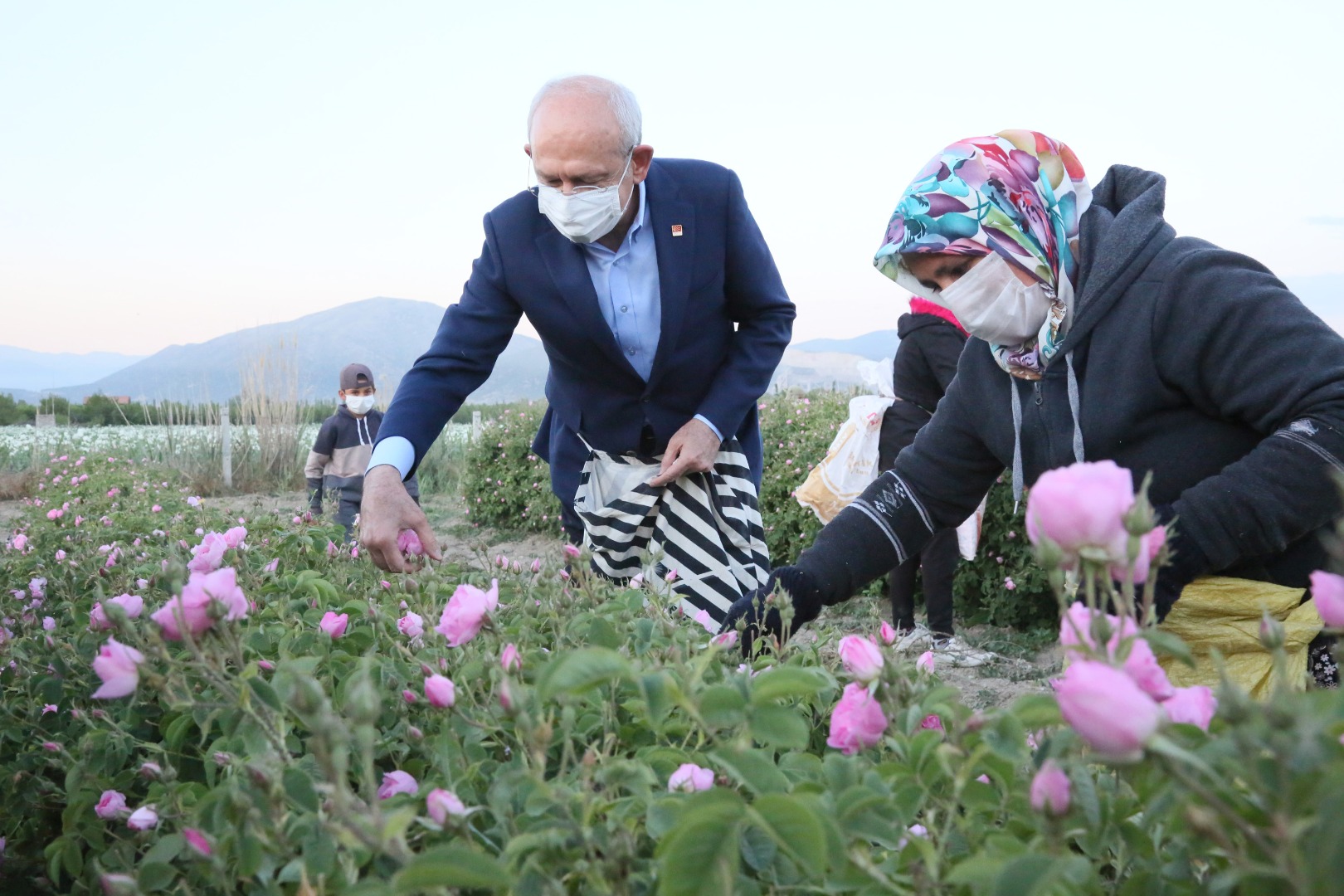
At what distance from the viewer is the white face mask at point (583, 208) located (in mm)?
2598

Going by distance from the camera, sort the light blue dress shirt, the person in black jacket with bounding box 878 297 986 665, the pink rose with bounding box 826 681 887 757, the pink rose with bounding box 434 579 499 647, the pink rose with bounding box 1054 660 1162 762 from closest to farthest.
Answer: the pink rose with bounding box 1054 660 1162 762
the pink rose with bounding box 826 681 887 757
the pink rose with bounding box 434 579 499 647
the light blue dress shirt
the person in black jacket with bounding box 878 297 986 665

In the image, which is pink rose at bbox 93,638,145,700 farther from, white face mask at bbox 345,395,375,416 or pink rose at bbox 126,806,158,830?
white face mask at bbox 345,395,375,416

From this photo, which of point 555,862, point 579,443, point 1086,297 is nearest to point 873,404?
point 579,443

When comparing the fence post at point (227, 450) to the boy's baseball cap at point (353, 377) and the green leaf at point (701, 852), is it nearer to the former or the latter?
the boy's baseball cap at point (353, 377)

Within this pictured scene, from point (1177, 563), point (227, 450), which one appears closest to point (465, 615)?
point (1177, 563)

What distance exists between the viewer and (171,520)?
4.52 meters

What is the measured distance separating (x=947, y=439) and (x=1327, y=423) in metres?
0.80

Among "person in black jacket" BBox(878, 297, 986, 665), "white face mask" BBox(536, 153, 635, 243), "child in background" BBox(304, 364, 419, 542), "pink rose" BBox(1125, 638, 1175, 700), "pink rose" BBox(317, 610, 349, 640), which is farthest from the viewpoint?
"child in background" BBox(304, 364, 419, 542)

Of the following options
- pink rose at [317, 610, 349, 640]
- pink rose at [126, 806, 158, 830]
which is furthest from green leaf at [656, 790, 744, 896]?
pink rose at [317, 610, 349, 640]

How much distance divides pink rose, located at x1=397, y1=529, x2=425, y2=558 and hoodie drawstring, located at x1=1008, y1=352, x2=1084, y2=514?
3.75 feet

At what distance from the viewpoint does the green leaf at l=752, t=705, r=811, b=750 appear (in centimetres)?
81

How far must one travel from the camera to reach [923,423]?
5.49 m

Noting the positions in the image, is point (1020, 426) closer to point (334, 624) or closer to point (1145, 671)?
point (334, 624)

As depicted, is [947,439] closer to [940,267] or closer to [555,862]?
[940,267]
